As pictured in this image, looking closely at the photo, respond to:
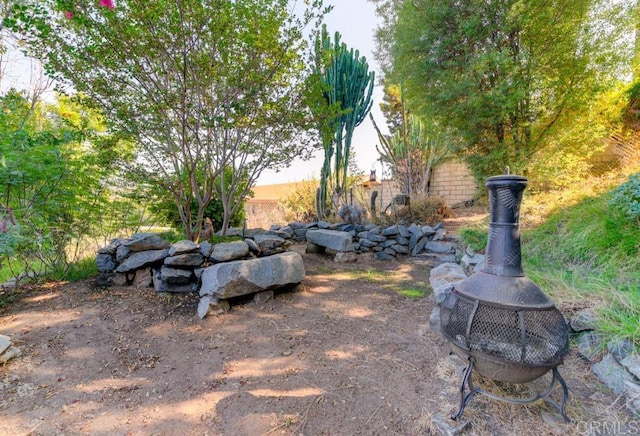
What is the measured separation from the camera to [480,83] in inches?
144

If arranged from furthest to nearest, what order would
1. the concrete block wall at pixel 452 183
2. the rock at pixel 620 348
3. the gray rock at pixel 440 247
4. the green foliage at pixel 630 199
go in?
the concrete block wall at pixel 452 183
the gray rock at pixel 440 247
the green foliage at pixel 630 199
the rock at pixel 620 348

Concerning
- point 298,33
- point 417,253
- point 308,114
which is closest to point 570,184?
point 417,253

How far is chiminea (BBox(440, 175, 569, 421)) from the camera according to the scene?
1169mm

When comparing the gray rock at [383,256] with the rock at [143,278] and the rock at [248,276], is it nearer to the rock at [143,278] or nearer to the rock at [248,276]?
the rock at [248,276]

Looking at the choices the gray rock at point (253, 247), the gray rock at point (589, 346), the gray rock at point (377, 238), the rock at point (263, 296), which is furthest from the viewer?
the gray rock at point (377, 238)

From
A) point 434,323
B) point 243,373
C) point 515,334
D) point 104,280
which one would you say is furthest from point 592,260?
point 104,280

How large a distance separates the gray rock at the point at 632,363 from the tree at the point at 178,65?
3192mm

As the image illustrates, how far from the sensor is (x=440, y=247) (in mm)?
4254

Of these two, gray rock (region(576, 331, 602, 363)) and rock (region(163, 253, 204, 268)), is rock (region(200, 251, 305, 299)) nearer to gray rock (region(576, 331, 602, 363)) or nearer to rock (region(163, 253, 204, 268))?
rock (region(163, 253, 204, 268))

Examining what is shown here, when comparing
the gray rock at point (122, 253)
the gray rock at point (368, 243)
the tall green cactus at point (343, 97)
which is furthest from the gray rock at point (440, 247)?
the gray rock at point (122, 253)

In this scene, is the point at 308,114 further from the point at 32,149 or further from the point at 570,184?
the point at 570,184

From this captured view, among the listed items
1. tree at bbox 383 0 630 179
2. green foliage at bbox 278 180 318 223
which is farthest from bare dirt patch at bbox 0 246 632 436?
green foliage at bbox 278 180 318 223

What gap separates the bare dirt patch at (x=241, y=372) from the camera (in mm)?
1318

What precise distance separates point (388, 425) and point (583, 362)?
3.87 feet
